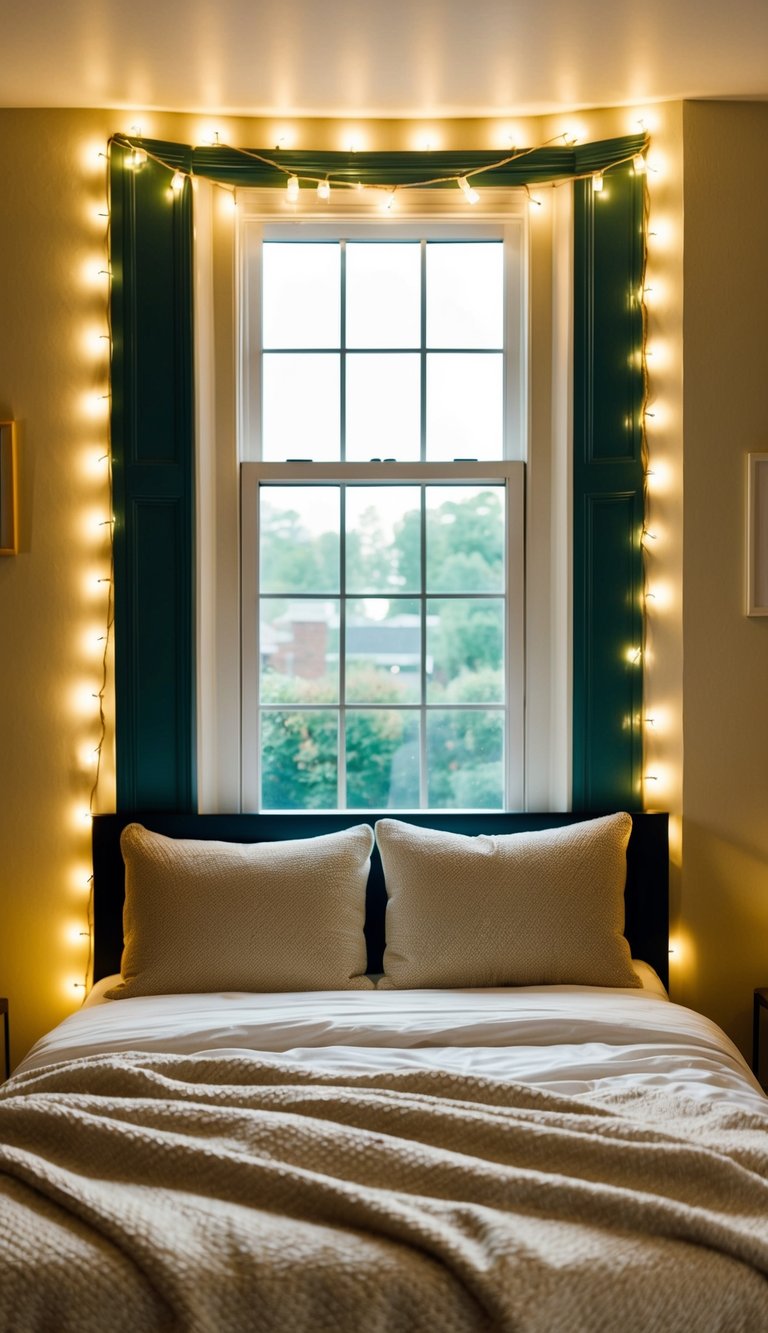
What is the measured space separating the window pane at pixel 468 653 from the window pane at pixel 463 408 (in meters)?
0.48

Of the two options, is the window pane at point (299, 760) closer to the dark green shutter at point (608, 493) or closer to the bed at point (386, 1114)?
the bed at point (386, 1114)

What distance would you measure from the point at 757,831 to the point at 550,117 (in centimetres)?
223

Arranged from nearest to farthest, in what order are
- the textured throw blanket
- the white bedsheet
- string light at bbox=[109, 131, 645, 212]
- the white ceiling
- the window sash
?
1. the textured throw blanket
2. the white bedsheet
3. the white ceiling
4. string light at bbox=[109, 131, 645, 212]
5. the window sash

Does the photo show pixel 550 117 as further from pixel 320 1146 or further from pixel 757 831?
pixel 320 1146

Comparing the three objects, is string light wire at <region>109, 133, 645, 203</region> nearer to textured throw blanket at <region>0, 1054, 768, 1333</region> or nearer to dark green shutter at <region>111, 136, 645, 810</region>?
dark green shutter at <region>111, 136, 645, 810</region>

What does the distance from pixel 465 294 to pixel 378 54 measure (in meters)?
0.77

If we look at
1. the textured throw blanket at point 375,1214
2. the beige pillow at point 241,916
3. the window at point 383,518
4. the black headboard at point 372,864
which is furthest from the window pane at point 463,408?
the textured throw blanket at point 375,1214

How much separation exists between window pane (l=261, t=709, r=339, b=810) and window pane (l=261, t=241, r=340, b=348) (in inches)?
46.9

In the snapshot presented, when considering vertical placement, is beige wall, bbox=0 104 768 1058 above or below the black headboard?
above

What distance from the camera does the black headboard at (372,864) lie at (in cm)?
303

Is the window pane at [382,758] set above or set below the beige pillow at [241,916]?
above

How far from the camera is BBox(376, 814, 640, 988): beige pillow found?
2.74 m

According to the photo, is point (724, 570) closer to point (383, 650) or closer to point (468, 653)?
point (468, 653)

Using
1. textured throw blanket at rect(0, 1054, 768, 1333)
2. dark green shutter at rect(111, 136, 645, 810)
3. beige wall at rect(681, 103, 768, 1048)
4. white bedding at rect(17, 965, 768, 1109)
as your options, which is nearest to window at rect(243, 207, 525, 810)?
dark green shutter at rect(111, 136, 645, 810)
